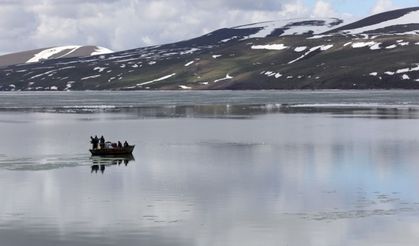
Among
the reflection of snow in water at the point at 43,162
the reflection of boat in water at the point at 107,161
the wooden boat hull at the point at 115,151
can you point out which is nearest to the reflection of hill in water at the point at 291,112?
the wooden boat hull at the point at 115,151

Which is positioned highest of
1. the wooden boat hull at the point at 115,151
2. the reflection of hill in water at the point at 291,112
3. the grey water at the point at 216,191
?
the reflection of hill in water at the point at 291,112

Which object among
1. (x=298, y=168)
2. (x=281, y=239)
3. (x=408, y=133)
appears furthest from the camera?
(x=408, y=133)

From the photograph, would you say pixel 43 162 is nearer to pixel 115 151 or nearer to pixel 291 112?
pixel 115 151

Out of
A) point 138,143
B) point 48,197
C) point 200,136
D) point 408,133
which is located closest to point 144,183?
point 48,197

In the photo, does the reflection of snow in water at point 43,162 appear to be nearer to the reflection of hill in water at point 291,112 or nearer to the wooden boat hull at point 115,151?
the wooden boat hull at point 115,151

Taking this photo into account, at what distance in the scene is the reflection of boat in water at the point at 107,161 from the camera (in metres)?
59.2

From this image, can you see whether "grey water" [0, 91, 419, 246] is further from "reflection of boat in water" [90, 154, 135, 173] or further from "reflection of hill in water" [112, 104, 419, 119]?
"reflection of hill in water" [112, 104, 419, 119]

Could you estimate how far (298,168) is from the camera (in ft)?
183

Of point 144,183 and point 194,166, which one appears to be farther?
point 194,166

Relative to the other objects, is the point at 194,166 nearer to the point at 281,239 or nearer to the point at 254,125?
the point at 281,239

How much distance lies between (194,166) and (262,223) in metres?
23.1

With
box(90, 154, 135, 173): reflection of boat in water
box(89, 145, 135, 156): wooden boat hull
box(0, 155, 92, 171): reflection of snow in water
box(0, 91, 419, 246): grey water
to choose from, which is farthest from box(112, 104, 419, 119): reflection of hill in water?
box(0, 155, 92, 171): reflection of snow in water

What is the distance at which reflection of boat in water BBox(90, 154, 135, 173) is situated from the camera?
2333 inches

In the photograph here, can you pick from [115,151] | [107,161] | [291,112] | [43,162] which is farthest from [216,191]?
[291,112]
